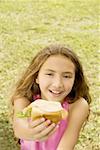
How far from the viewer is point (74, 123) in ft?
8.77

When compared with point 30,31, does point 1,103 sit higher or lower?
lower

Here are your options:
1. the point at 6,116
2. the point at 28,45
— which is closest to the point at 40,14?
the point at 28,45

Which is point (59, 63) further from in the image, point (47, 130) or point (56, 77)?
point (47, 130)

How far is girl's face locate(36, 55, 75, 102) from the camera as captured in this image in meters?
2.46

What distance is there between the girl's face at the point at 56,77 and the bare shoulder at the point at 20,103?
7.1 inches

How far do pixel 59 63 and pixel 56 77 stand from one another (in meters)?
0.10

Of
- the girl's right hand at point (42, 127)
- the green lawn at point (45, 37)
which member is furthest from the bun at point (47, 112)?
the green lawn at point (45, 37)

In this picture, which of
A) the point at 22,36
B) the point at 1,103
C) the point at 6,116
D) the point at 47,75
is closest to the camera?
the point at 47,75

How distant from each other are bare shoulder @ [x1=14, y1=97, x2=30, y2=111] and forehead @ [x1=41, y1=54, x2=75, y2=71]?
0.27m

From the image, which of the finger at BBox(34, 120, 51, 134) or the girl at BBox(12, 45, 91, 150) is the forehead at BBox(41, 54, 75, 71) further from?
the finger at BBox(34, 120, 51, 134)

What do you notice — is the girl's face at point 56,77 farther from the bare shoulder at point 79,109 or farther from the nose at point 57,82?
the bare shoulder at point 79,109

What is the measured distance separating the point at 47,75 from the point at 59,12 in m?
5.42

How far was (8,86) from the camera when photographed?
14.7 ft

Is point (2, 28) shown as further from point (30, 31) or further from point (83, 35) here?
point (83, 35)
